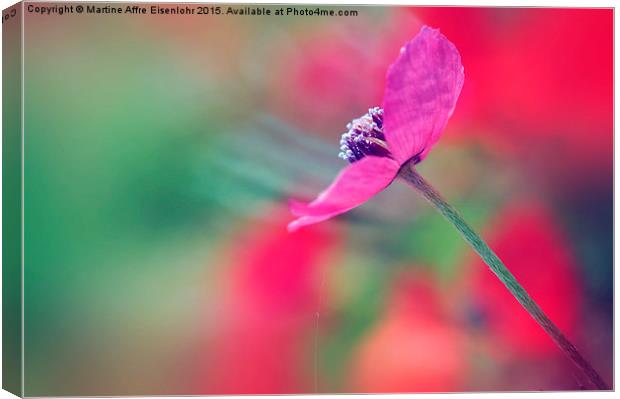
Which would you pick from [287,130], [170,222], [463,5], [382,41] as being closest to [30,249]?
[170,222]

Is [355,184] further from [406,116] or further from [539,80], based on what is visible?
[539,80]

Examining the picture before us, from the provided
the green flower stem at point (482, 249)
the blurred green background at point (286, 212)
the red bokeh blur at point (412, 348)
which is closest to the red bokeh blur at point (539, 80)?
the blurred green background at point (286, 212)

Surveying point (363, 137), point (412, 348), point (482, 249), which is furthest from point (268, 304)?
point (482, 249)

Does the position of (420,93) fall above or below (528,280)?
above

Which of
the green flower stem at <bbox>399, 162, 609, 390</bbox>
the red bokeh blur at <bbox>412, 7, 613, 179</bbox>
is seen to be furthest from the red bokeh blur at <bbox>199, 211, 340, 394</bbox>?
the red bokeh blur at <bbox>412, 7, 613, 179</bbox>

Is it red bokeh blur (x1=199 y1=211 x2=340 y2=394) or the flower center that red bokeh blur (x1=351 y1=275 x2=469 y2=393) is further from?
the flower center

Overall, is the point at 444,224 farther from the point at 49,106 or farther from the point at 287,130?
the point at 49,106
